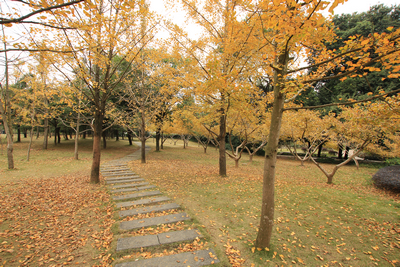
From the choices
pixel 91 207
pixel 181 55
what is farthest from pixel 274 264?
pixel 181 55

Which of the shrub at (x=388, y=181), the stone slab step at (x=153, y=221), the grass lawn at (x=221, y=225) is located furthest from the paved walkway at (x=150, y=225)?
the shrub at (x=388, y=181)

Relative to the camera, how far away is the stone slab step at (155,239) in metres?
3.31

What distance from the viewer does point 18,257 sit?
2.93 meters

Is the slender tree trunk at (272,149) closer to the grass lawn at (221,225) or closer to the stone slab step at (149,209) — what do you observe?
the grass lawn at (221,225)

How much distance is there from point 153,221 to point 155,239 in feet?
2.41

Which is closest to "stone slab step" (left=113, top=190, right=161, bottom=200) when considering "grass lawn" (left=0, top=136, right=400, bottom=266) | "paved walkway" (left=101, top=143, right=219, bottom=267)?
"paved walkway" (left=101, top=143, right=219, bottom=267)

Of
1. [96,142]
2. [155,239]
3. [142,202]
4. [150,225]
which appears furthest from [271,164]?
[96,142]

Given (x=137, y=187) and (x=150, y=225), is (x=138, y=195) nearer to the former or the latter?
(x=137, y=187)

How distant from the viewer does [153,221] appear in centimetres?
422

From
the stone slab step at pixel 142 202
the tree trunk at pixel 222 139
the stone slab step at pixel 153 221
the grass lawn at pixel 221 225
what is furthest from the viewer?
the tree trunk at pixel 222 139

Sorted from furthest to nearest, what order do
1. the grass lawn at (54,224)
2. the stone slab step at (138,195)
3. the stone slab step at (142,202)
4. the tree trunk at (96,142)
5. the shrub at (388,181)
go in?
the shrub at (388,181) < the tree trunk at (96,142) < the stone slab step at (138,195) < the stone slab step at (142,202) < the grass lawn at (54,224)

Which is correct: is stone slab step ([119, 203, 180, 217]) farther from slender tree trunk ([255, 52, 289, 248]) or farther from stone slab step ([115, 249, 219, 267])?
slender tree trunk ([255, 52, 289, 248])

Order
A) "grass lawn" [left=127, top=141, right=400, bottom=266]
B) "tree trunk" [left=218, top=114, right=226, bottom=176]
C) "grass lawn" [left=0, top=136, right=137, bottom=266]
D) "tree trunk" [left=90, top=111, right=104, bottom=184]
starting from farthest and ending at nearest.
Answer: "tree trunk" [left=218, top=114, right=226, bottom=176], "tree trunk" [left=90, top=111, right=104, bottom=184], "grass lawn" [left=127, top=141, right=400, bottom=266], "grass lawn" [left=0, top=136, right=137, bottom=266]

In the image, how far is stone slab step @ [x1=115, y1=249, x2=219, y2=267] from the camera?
113 inches
